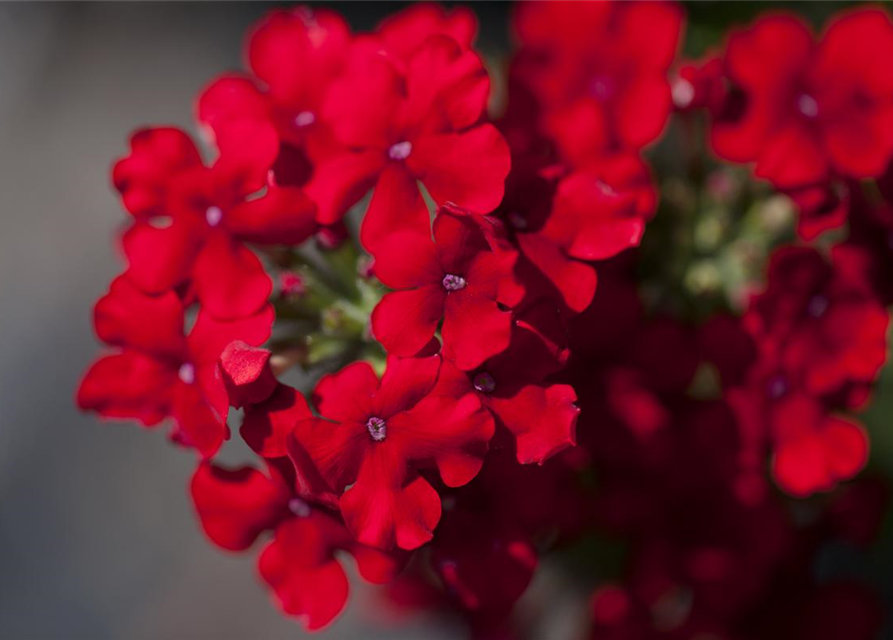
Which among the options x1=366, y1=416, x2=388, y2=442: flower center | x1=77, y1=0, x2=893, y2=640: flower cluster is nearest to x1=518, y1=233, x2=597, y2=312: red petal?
x1=77, y1=0, x2=893, y2=640: flower cluster

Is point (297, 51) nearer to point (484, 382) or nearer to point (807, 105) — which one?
point (484, 382)

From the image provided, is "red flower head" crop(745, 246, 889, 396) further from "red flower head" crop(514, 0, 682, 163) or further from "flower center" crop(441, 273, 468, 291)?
"flower center" crop(441, 273, 468, 291)

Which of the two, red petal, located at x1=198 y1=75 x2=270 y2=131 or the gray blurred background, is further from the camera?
the gray blurred background

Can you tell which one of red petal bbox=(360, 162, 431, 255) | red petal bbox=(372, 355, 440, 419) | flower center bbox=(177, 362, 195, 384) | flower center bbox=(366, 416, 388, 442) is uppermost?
red petal bbox=(360, 162, 431, 255)

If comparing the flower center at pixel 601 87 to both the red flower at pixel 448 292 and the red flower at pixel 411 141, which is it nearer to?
the red flower at pixel 411 141

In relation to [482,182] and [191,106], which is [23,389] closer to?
[191,106]

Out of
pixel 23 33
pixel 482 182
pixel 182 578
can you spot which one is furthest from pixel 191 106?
pixel 482 182
